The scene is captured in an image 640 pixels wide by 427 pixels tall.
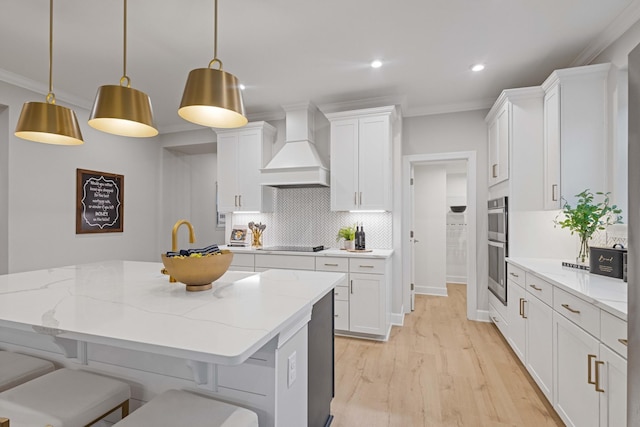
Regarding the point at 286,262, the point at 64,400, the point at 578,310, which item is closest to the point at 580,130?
the point at 578,310

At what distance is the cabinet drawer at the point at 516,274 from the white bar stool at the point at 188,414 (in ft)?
8.14

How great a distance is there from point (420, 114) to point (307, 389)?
364 cm

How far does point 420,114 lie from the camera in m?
4.10

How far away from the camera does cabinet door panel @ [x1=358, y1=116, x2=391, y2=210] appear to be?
3600mm

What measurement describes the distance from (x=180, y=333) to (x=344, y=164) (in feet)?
10.1

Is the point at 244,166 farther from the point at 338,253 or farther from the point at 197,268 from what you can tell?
the point at 197,268

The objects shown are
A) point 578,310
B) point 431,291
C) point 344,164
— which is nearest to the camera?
point 578,310

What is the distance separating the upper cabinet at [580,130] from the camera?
101 inches

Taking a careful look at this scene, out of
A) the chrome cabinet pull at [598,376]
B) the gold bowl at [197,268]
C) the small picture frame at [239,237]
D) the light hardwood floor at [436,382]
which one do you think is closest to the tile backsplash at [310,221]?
the small picture frame at [239,237]

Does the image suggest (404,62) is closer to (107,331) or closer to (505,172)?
(505,172)

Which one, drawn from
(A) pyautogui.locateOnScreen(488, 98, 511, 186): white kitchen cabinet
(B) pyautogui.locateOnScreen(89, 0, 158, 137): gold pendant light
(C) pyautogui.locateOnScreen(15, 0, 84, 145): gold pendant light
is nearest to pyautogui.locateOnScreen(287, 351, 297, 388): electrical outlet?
(B) pyautogui.locateOnScreen(89, 0, 158, 137): gold pendant light

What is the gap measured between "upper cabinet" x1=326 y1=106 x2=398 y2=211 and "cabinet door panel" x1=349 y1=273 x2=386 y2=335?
33.1 inches

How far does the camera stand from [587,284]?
185 cm

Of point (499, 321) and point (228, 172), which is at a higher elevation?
point (228, 172)
